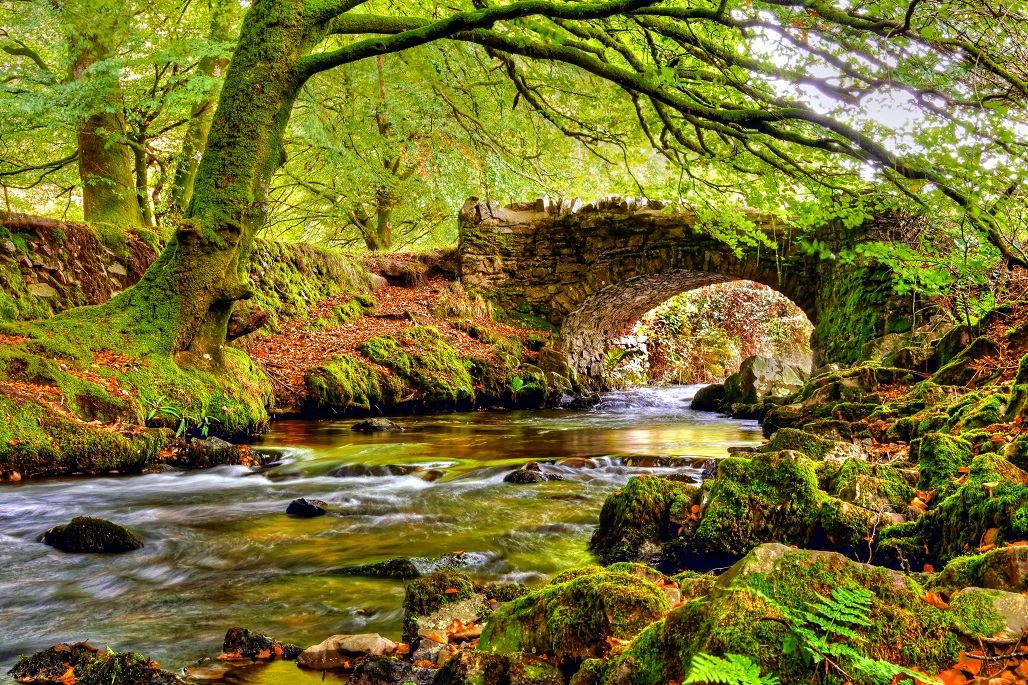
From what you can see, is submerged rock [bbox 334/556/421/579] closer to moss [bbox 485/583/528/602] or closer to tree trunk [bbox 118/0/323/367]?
moss [bbox 485/583/528/602]

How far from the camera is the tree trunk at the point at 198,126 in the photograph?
36.2 feet

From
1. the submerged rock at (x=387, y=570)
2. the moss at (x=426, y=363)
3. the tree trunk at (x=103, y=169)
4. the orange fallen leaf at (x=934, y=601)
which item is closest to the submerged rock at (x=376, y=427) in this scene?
the moss at (x=426, y=363)

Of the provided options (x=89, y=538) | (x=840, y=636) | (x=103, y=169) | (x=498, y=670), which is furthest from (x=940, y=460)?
(x=103, y=169)

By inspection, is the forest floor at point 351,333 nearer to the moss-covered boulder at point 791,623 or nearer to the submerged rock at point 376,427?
the submerged rock at point 376,427

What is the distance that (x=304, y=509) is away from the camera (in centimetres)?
519

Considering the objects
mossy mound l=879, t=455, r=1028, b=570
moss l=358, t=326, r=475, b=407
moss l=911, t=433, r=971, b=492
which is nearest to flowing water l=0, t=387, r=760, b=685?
mossy mound l=879, t=455, r=1028, b=570

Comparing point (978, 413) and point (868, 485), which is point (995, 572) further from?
point (978, 413)

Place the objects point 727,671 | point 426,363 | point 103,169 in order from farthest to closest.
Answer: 1. point 426,363
2. point 103,169
3. point 727,671

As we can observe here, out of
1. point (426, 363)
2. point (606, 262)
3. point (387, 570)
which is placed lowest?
point (387, 570)

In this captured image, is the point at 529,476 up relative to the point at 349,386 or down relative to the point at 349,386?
down

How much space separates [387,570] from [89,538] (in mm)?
1863

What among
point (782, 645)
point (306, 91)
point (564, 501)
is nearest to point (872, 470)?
point (564, 501)

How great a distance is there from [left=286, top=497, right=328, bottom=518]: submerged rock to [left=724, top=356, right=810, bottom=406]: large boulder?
9294 millimetres

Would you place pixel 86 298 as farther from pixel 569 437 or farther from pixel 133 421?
pixel 569 437
